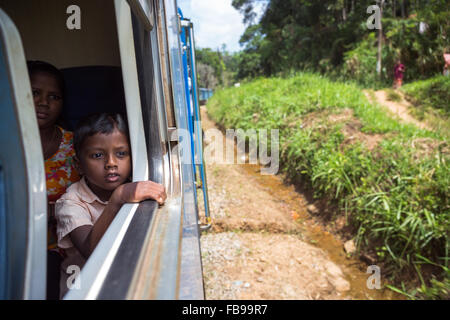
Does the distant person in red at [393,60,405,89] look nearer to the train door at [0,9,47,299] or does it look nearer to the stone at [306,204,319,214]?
the stone at [306,204,319,214]

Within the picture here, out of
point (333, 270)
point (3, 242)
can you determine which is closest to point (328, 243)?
point (333, 270)

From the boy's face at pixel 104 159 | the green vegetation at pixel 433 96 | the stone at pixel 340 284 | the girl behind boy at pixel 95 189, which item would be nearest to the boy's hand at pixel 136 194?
the girl behind boy at pixel 95 189

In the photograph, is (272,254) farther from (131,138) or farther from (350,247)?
(131,138)

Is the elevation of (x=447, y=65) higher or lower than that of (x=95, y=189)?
higher

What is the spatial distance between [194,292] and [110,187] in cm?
83

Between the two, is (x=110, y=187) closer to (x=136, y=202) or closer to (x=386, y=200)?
(x=136, y=202)

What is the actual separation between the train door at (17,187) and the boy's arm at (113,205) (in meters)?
0.62

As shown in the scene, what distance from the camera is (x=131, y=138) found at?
4.79 ft

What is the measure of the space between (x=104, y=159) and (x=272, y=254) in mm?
2625

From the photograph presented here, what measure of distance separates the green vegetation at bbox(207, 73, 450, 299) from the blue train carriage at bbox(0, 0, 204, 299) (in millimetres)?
2649

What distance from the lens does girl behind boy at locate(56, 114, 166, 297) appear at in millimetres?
1239

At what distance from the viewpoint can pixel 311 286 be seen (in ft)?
10.1
